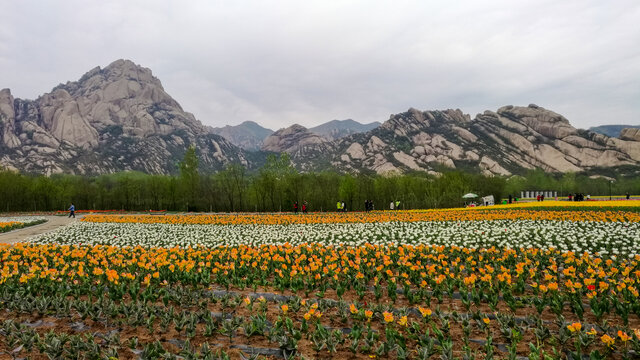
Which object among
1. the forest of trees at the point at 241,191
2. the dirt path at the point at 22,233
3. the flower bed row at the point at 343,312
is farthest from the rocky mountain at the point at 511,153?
the flower bed row at the point at 343,312

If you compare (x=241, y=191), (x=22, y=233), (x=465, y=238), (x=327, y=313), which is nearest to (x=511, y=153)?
(x=241, y=191)

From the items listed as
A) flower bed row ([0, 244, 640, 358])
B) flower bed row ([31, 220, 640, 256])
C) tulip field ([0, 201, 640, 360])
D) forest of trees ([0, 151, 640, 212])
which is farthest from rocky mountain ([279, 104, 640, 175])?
flower bed row ([0, 244, 640, 358])

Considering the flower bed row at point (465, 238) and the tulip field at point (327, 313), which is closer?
the tulip field at point (327, 313)

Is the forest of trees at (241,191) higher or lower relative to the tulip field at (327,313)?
higher

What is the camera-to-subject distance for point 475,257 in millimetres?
9750

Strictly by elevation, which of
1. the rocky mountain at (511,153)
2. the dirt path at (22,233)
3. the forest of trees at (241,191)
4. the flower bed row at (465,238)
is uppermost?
the rocky mountain at (511,153)

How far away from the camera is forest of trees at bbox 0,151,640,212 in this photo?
5497cm

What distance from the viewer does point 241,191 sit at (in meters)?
58.9

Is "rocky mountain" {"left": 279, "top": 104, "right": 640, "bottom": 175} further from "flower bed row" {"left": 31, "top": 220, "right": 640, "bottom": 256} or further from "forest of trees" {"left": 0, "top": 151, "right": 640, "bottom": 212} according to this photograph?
"flower bed row" {"left": 31, "top": 220, "right": 640, "bottom": 256}

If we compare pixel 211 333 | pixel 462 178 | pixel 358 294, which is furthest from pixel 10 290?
pixel 462 178

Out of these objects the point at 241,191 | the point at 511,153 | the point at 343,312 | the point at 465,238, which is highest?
the point at 511,153

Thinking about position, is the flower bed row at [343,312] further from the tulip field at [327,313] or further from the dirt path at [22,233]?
the dirt path at [22,233]

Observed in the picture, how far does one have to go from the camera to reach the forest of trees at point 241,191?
54969mm

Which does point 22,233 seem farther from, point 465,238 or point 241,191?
point 241,191
